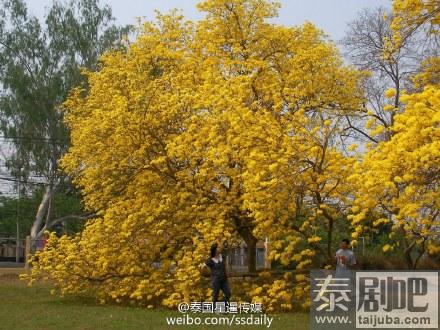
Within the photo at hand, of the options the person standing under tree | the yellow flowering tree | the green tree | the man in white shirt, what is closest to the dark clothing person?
the person standing under tree

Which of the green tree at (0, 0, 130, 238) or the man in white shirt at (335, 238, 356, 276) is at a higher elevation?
the green tree at (0, 0, 130, 238)

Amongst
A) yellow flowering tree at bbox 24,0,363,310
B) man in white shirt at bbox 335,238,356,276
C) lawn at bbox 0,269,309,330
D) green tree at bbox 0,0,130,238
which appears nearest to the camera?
lawn at bbox 0,269,309,330

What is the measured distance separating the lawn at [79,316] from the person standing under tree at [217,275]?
34.3 inches

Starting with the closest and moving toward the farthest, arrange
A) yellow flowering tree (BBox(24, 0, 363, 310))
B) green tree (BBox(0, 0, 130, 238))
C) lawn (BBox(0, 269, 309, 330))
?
lawn (BBox(0, 269, 309, 330))
yellow flowering tree (BBox(24, 0, 363, 310))
green tree (BBox(0, 0, 130, 238))

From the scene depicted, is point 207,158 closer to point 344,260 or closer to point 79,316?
point 344,260

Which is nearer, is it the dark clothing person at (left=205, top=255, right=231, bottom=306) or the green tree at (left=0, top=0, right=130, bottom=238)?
the dark clothing person at (left=205, top=255, right=231, bottom=306)

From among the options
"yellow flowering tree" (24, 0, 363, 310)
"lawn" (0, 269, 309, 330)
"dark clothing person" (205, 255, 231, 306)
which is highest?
"yellow flowering tree" (24, 0, 363, 310)

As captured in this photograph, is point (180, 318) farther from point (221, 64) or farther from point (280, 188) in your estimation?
point (221, 64)

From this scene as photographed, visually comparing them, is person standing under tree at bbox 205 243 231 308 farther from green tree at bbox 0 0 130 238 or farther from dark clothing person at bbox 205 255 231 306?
green tree at bbox 0 0 130 238

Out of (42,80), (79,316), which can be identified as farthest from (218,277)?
(42,80)

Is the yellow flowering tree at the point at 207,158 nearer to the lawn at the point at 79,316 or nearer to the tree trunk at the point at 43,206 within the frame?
the lawn at the point at 79,316

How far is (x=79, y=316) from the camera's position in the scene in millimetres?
12805

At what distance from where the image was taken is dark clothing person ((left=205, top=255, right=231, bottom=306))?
12.5m

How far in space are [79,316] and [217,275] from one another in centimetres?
260
